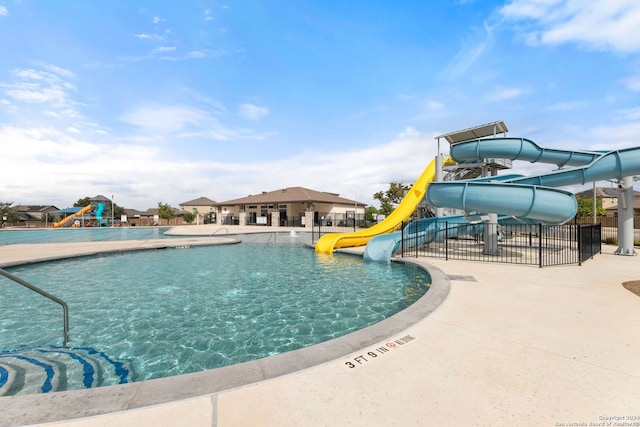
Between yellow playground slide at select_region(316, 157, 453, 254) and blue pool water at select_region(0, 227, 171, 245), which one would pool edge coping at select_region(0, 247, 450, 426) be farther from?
blue pool water at select_region(0, 227, 171, 245)

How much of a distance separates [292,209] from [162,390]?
137ft

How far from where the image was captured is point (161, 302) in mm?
7359

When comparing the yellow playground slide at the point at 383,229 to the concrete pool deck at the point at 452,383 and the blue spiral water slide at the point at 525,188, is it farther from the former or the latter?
the concrete pool deck at the point at 452,383

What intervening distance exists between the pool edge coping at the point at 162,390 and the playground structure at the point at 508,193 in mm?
8307

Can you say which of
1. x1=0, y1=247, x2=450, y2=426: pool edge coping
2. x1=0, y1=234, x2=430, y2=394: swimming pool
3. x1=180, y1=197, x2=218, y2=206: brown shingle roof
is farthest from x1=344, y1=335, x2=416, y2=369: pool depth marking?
x1=180, y1=197, x2=218, y2=206: brown shingle roof

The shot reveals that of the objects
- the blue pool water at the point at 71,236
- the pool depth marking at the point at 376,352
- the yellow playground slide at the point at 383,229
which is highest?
the yellow playground slide at the point at 383,229

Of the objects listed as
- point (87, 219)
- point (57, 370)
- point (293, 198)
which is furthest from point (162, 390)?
point (87, 219)

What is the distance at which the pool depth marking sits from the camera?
341cm

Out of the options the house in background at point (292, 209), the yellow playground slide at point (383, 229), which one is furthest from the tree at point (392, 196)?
the yellow playground slide at point (383, 229)

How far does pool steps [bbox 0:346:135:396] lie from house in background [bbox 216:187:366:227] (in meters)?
33.7

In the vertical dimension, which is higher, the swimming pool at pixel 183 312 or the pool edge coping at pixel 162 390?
the pool edge coping at pixel 162 390

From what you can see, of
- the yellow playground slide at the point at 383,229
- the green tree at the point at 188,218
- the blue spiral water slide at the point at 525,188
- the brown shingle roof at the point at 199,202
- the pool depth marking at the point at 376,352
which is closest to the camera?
the pool depth marking at the point at 376,352

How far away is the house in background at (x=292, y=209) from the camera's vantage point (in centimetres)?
4153

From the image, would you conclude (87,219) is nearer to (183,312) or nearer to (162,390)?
(183,312)
